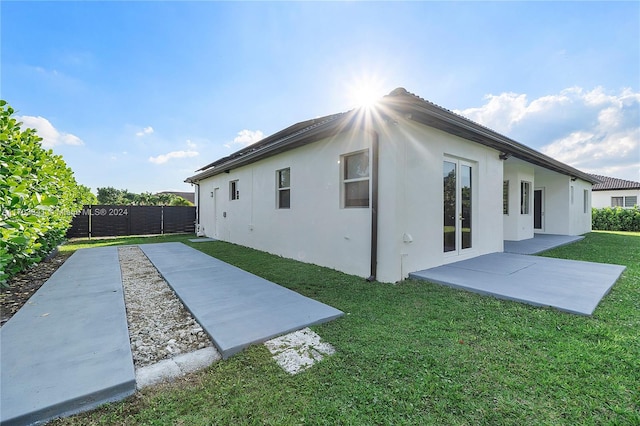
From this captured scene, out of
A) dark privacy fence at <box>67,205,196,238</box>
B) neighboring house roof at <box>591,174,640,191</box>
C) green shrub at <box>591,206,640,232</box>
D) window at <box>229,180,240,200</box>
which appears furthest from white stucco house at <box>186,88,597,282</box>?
neighboring house roof at <box>591,174,640,191</box>

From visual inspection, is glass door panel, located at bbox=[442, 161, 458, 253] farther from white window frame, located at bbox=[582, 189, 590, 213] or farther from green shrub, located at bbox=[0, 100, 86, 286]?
white window frame, located at bbox=[582, 189, 590, 213]

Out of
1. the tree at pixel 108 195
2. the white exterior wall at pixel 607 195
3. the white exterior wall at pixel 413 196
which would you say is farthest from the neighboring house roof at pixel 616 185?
the tree at pixel 108 195

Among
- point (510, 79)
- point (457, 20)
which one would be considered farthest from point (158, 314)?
point (510, 79)

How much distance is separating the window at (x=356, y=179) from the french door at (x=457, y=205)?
6.06 feet

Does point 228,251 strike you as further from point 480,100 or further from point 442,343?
point 480,100

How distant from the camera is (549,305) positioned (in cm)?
359

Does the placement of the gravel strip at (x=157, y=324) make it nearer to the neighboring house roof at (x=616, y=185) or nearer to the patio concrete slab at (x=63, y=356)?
the patio concrete slab at (x=63, y=356)

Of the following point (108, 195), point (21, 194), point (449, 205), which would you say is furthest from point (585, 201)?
point (108, 195)

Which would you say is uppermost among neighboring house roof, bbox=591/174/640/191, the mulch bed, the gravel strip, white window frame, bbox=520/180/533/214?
neighboring house roof, bbox=591/174/640/191

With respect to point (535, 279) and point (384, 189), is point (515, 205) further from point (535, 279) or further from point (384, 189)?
point (384, 189)

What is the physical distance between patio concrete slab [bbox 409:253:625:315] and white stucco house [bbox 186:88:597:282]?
1.63 feet

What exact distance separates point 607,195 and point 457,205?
27443 millimetres

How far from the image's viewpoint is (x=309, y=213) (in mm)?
6852

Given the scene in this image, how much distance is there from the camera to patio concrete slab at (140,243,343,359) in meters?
2.96
